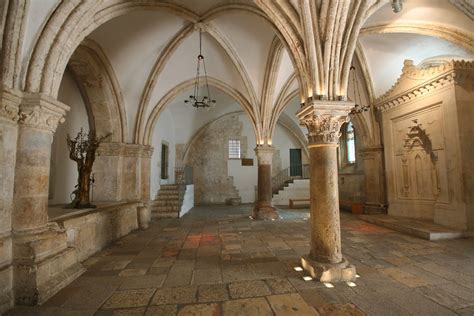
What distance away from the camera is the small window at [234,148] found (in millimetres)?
15250

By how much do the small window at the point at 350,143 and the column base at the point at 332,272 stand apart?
1033cm

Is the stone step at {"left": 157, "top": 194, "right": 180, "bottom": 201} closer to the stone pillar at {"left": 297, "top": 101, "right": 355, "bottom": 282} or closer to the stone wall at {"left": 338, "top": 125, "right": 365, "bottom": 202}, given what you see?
the stone pillar at {"left": 297, "top": 101, "right": 355, "bottom": 282}

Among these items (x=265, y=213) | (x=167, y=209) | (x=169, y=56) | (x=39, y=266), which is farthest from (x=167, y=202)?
(x=39, y=266)

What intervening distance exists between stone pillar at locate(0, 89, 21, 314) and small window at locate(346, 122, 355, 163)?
504 inches

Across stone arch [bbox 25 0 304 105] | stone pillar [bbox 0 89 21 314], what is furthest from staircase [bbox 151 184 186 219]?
stone arch [bbox 25 0 304 105]

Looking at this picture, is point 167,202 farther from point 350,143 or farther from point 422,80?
point 350,143

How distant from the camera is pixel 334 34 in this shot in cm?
359

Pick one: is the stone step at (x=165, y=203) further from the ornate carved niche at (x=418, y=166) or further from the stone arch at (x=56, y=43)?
the ornate carved niche at (x=418, y=166)

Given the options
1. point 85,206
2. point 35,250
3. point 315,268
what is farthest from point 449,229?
point 85,206

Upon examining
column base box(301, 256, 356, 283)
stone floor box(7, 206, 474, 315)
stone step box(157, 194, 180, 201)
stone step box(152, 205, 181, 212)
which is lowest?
stone floor box(7, 206, 474, 315)

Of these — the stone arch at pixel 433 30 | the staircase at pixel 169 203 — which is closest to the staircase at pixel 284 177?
the staircase at pixel 169 203

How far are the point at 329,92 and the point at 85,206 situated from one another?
17.3 ft

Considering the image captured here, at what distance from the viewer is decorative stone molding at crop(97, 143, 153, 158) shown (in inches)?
266

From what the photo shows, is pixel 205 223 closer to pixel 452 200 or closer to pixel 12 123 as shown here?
pixel 12 123
